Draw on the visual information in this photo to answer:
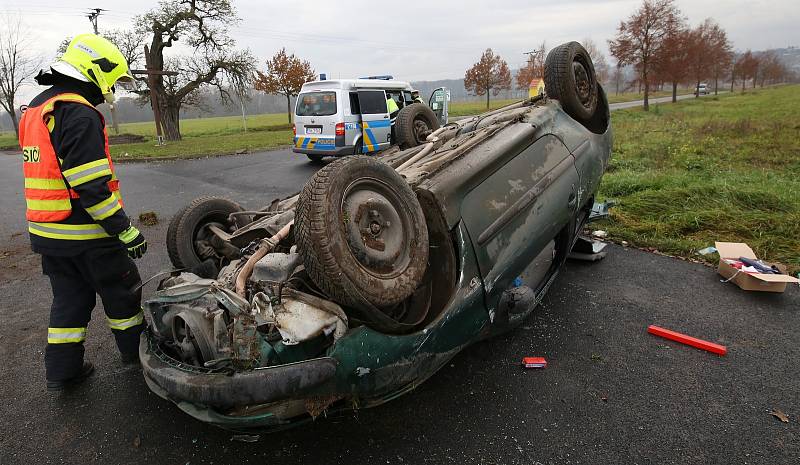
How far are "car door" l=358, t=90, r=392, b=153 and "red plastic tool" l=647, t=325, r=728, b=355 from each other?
9004 mm

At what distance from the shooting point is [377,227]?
2.29 metres

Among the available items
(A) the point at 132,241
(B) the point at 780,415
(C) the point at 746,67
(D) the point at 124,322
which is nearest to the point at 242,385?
(A) the point at 132,241

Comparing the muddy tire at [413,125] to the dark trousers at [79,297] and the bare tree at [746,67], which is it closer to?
the dark trousers at [79,297]

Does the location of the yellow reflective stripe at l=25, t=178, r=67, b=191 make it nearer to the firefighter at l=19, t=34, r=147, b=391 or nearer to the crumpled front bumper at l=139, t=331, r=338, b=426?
the firefighter at l=19, t=34, r=147, b=391

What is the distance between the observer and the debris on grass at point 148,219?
653 cm

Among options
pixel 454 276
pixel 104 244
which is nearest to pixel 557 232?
pixel 454 276

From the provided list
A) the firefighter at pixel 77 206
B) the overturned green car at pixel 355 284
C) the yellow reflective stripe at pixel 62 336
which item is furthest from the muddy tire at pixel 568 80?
the yellow reflective stripe at pixel 62 336

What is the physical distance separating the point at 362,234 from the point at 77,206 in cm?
172

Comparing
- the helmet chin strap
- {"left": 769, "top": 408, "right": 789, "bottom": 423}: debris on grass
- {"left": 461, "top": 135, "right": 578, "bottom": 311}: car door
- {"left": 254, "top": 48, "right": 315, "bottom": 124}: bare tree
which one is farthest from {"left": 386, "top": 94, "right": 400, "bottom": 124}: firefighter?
{"left": 254, "top": 48, "right": 315, "bottom": 124}: bare tree

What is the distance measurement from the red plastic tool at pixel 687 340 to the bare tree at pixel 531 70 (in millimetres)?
43167

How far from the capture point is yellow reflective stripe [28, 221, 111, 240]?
262 cm

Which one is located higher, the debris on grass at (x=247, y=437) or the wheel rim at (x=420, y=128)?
the wheel rim at (x=420, y=128)

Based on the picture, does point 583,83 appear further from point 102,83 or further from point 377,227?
point 102,83

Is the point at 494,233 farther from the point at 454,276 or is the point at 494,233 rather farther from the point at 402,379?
the point at 402,379
